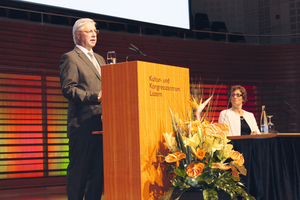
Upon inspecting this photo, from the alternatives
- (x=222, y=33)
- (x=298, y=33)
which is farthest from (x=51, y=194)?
(x=298, y=33)

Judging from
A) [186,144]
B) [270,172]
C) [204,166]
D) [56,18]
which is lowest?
[270,172]

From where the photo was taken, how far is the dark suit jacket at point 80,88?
2.30 meters

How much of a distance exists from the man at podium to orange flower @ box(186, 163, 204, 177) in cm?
66

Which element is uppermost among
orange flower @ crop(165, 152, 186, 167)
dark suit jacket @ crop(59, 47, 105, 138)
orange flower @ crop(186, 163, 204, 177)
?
dark suit jacket @ crop(59, 47, 105, 138)

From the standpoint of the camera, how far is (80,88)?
2383mm

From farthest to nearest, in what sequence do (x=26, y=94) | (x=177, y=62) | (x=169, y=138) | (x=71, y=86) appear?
(x=177, y=62)
(x=26, y=94)
(x=71, y=86)
(x=169, y=138)

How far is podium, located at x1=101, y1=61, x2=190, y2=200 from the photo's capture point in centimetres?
188

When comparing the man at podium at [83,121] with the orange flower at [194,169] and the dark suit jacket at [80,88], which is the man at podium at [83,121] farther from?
the orange flower at [194,169]

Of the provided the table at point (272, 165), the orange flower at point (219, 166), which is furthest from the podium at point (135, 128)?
the table at point (272, 165)

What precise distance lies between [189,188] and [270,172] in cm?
158

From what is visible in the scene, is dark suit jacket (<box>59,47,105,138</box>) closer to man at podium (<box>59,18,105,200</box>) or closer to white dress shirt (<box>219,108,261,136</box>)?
man at podium (<box>59,18,105,200</box>)

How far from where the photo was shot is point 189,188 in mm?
2000

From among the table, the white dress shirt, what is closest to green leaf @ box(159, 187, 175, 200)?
the table

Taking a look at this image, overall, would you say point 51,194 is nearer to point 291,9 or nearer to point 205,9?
point 205,9
